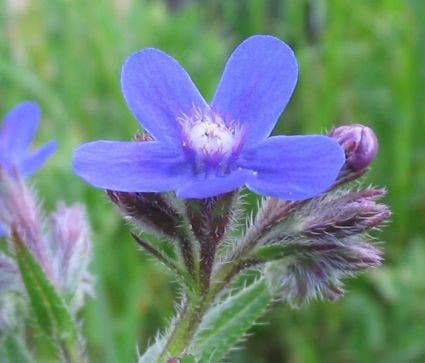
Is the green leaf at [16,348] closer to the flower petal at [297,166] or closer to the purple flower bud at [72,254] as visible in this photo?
the purple flower bud at [72,254]

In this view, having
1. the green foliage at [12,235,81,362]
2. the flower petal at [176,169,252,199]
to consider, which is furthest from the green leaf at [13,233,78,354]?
the flower petal at [176,169,252,199]

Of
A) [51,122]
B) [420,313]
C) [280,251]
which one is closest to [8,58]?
[51,122]

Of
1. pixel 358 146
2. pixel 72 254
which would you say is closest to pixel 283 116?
pixel 72 254

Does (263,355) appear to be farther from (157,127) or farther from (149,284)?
(157,127)

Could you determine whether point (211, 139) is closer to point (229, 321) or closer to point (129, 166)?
point (129, 166)

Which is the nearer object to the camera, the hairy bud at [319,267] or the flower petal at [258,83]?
the flower petal at [258,83]

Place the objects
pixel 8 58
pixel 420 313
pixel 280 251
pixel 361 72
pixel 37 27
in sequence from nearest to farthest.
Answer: pixel 280 251 → pixel 420 313 → pixel 8 58 → pixel 361 72 → pixel 37 27

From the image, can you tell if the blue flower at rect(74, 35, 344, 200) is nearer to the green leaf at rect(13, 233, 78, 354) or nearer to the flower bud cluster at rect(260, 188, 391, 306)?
the flower bud cluster at rect(260, 188, 391, 306)

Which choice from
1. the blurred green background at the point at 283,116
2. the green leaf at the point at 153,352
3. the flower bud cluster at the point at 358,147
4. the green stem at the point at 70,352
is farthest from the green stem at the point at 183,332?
the blurred green background at the point at 283,116
